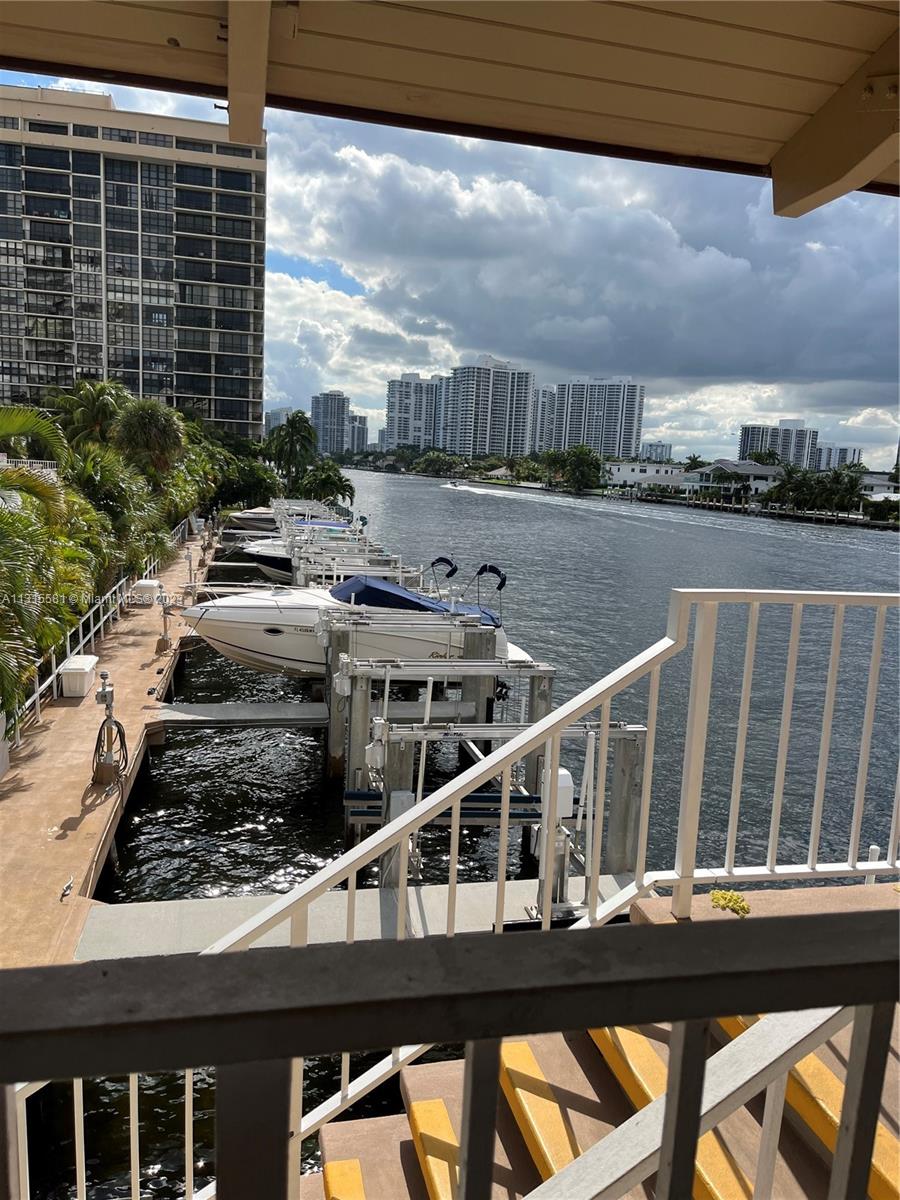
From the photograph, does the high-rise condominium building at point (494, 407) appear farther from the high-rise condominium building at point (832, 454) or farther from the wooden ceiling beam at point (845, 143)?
the wooden ceiling beam at point (845, 143)

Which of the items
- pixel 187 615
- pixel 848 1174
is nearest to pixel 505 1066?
pixel 848 1174

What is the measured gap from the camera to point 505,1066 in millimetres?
2576

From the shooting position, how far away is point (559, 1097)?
8.10 feet

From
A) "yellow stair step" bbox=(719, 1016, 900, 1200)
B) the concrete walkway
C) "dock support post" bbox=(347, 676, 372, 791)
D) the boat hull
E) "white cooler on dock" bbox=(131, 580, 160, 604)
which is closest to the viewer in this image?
"yellow stair step" bbox=(719, 1016, 900, 1200)

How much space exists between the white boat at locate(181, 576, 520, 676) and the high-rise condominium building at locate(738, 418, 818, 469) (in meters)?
176

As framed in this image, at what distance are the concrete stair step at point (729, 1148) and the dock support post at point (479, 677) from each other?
400 inches

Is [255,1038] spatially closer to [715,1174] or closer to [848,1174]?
[848,1174]

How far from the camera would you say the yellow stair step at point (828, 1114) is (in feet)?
6.07

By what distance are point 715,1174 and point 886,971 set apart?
1.64 m

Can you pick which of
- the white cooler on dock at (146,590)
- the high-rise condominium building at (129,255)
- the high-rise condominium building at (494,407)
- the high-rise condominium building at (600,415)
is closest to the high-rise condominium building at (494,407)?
the high-rise condominium building at (494,407)

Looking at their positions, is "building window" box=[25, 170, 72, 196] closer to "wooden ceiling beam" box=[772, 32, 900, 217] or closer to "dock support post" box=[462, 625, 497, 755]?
"dock support post" box=[462, 625, 497, 755]

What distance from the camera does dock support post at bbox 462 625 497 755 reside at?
12.8 m

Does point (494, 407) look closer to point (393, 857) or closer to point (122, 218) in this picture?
point (122, 218)

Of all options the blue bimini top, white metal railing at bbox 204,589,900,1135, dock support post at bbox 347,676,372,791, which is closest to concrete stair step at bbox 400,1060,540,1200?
white metal railing at bbox 204,589,900,1135
